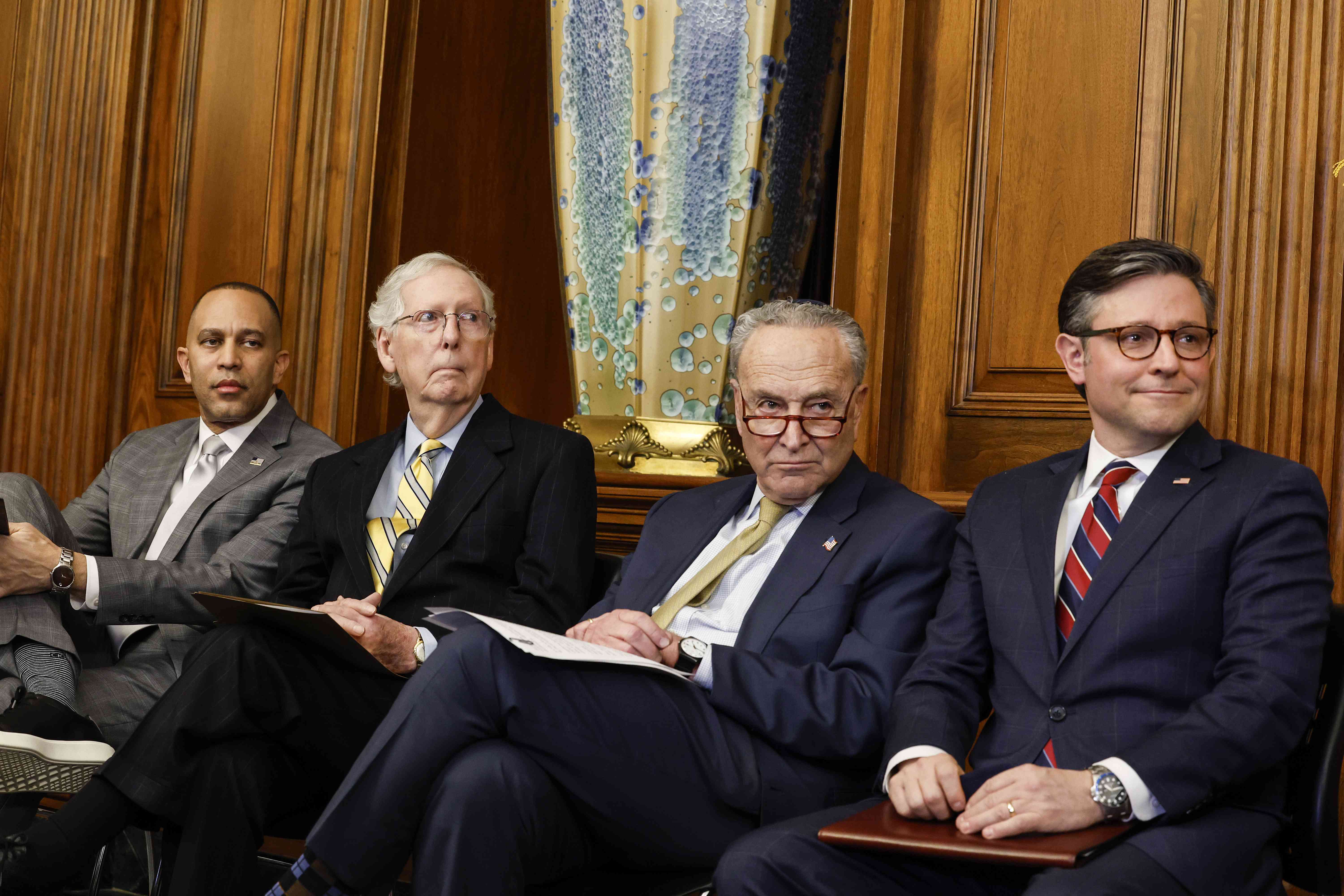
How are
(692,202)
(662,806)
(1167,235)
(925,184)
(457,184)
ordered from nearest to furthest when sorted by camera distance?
1. (662,806)
2. (1167,235)
3. (925,184)
4. (692,202)
5. (457,184)

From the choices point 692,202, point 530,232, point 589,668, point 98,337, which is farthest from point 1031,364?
point 98,337

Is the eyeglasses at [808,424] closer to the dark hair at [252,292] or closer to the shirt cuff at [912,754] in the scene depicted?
the shirt cuff at [912,754]

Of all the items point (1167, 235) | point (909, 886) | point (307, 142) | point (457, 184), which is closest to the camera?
point (909, 886)

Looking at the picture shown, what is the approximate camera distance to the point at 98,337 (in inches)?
143

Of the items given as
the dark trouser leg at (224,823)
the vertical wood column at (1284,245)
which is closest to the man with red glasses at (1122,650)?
the vertical wood column at (1284,245)

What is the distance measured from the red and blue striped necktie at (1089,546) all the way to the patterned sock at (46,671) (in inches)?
68.4

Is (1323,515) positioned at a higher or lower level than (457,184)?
lower

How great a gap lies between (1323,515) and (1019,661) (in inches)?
17.5

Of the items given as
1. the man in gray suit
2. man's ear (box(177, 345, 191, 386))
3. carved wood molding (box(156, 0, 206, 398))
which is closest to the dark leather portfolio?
the man in gray suit

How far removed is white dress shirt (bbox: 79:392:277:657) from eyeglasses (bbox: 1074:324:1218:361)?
197 cm

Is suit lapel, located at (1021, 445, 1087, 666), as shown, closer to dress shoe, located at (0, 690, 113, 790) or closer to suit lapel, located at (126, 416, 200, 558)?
dress shoe, located at (0, 690, 113, 790)

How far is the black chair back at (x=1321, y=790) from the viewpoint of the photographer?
5.46ft

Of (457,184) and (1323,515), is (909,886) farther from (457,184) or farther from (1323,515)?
(457,184)

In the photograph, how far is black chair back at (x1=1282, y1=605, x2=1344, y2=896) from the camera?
166cm
